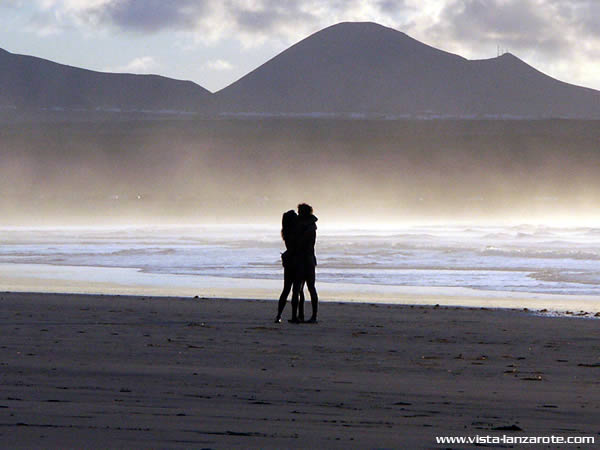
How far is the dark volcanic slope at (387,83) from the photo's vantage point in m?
156

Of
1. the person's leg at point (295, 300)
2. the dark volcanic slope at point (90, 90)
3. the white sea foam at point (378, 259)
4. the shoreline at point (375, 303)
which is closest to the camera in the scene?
the person's leg at point (295, 300)

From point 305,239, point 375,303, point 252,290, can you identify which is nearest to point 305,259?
point 305,239

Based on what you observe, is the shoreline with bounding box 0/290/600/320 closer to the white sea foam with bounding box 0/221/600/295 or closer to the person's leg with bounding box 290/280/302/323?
the person's leg with bounding box 290/280/302/323

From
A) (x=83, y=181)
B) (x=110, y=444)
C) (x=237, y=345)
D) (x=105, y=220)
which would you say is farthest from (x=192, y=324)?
(x=83, y=181)

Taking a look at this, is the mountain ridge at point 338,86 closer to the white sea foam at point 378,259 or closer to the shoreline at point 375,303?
the white sea foam at point 378,259

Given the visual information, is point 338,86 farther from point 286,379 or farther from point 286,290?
point 286,379

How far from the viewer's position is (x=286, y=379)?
7344 millimetres

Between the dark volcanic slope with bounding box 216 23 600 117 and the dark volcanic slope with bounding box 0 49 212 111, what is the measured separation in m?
5.29

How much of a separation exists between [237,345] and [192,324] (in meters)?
1.81

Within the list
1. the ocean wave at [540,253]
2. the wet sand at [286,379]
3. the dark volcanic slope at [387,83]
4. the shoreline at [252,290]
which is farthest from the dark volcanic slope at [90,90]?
the wet sand at [286,379]

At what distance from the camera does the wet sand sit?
17.9 feet

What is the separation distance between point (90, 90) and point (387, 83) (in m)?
43.4

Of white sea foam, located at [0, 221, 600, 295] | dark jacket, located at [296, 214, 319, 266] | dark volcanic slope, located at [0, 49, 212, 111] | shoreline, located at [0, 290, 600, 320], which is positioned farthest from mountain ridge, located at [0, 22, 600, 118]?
dark jacket, located at [296, 214, 319, 266]

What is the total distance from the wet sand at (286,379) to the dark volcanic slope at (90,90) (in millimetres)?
136248
